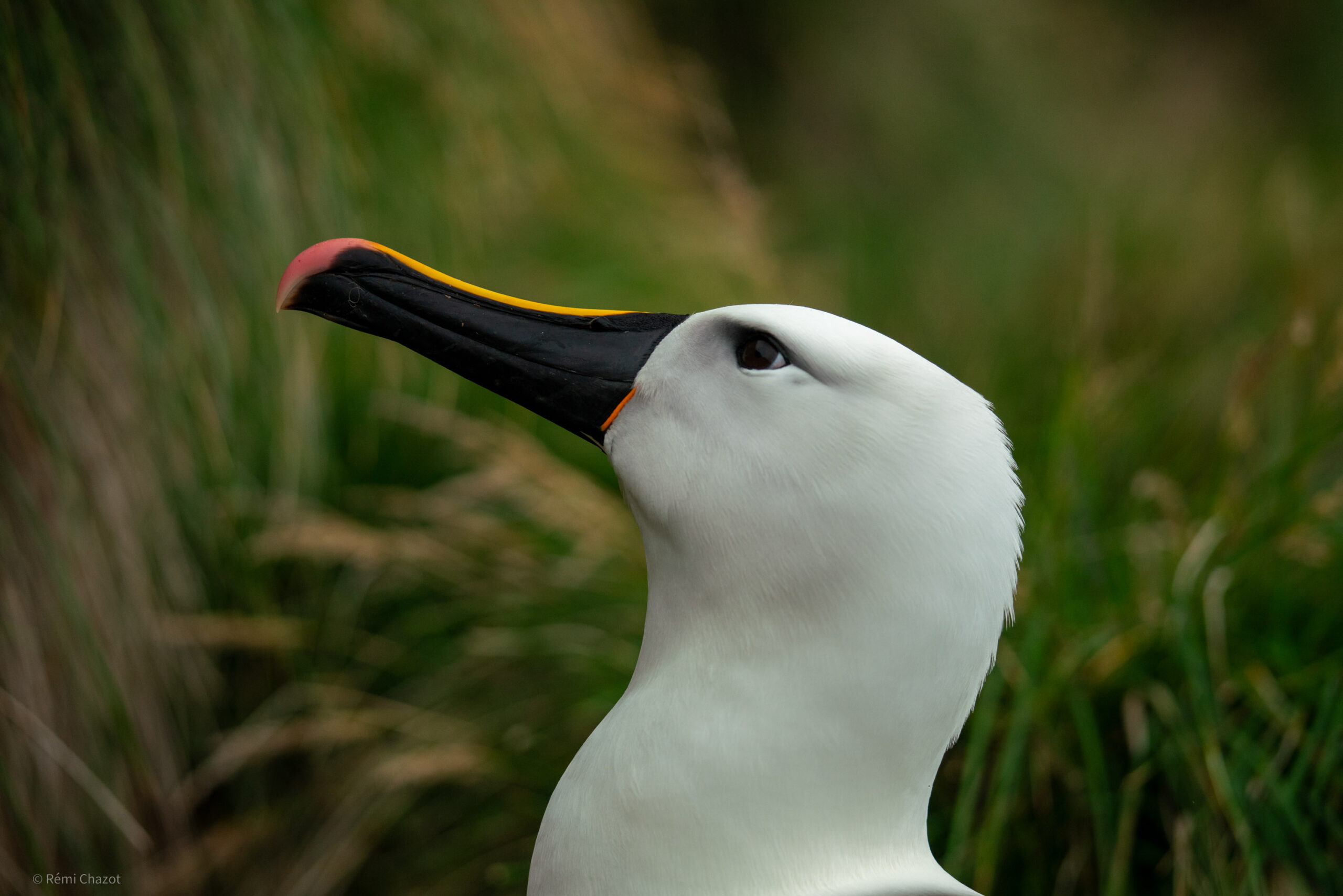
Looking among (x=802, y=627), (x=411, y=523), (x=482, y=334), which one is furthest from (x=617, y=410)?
(x=411, y=523)

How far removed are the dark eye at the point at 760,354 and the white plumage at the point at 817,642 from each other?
0.01 metres

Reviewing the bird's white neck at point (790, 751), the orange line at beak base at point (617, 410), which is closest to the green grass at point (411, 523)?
the bird's white neck at point (790, 751)

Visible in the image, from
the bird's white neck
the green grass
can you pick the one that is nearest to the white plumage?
the bird's white neck

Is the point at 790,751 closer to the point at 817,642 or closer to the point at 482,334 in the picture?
the point at 817,642

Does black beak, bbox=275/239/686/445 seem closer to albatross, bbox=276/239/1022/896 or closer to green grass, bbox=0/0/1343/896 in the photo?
albatross, bbox=276/239/1022/896

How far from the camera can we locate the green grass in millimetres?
2240

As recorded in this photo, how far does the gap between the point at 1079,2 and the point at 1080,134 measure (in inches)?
58.8

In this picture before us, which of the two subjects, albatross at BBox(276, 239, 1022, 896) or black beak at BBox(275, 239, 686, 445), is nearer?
albatross at BBox(276, 239, 1022, 896)

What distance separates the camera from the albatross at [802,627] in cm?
128

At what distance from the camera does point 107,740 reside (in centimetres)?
262

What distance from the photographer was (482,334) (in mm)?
1524

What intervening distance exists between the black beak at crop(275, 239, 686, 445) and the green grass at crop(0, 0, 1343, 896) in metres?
1.12

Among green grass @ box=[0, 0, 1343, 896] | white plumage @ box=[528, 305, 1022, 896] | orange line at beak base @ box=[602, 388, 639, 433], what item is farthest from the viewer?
green grass @ box=[0, 0, 1343, 896]

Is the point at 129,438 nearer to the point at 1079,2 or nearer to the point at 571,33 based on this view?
the point at 571,33
